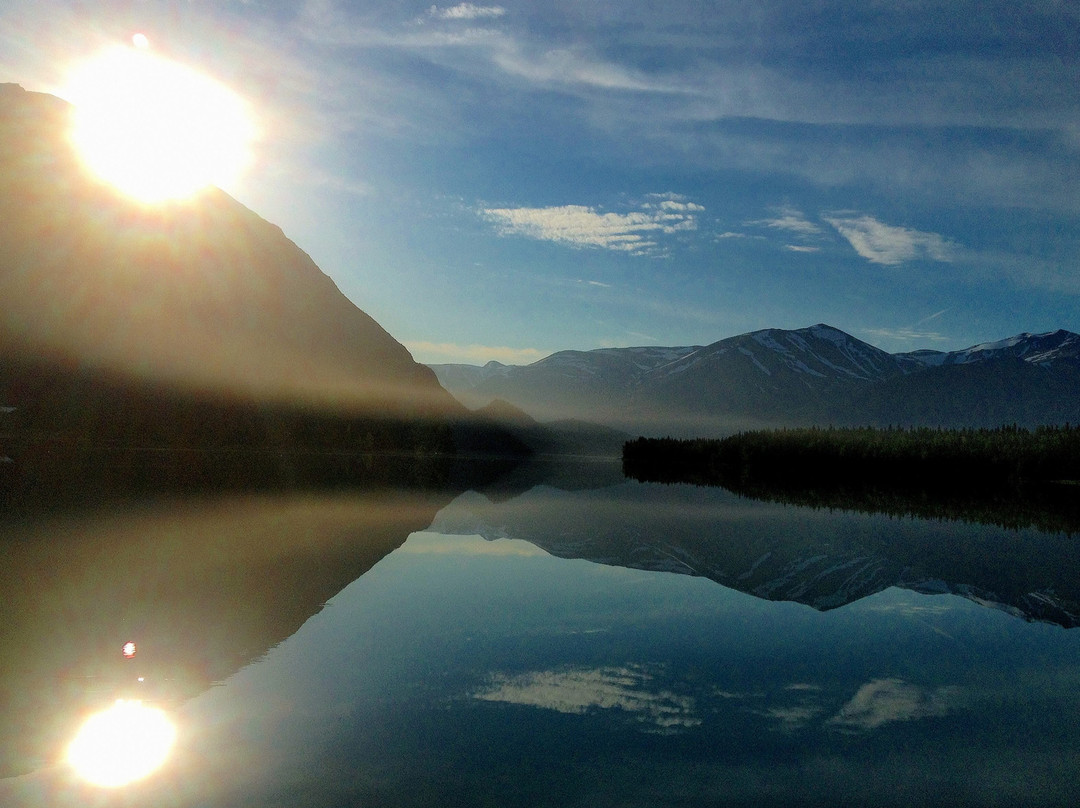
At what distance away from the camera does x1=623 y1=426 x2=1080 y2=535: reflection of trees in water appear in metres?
44.4

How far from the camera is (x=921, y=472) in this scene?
8219 centimetres

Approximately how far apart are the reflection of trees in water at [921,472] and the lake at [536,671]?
22188mm

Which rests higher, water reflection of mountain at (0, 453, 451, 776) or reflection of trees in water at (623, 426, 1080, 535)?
water reflection of mountain at (0, 453, 451, 776)

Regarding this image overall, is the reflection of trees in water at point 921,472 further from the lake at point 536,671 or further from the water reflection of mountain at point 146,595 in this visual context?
the water reflection of mountain at point 146,595

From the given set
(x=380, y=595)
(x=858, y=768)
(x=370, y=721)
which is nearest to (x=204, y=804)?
(x=370, y=721)

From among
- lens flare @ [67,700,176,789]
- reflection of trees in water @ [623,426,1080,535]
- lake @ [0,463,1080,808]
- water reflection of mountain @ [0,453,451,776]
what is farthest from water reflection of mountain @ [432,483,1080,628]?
lens flare @ [67,700,176,789]

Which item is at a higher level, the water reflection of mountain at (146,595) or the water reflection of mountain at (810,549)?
the water reflection of mountain at (146,595)

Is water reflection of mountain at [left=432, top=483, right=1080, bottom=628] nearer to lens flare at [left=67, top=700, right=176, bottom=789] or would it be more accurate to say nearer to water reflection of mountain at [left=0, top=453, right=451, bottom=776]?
water reflection of mountain at [left=0, top=453, right=451, bottom=776]

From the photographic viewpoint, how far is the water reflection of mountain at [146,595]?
31.7ft

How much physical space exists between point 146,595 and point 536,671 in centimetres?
917

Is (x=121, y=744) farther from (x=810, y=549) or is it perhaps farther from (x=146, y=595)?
(x=810, y=549)

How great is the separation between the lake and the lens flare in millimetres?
149

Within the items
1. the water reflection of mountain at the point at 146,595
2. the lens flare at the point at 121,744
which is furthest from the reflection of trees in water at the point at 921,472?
the lens flare at the point at 121,744

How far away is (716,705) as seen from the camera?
9.77m
